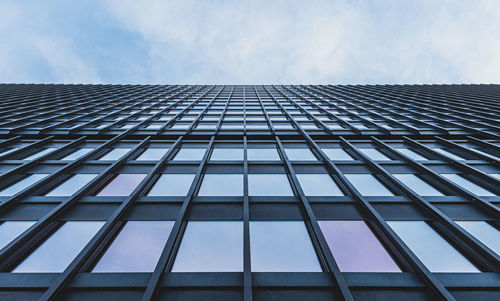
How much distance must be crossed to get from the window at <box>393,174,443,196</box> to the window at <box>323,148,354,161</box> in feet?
8.03

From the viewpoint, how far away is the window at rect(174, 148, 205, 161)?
1133 cm

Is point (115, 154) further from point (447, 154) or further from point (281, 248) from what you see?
point (447, 154)

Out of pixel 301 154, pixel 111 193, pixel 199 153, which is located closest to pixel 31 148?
pixel 111 193

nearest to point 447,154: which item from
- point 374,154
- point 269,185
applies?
point 374,154

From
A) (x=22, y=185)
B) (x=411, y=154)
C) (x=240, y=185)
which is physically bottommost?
(x=240, y=185)

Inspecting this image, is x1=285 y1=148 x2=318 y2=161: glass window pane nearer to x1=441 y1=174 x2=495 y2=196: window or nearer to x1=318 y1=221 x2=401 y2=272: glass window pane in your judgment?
x1=318 y1=221 x2=401 y2=272: glass window pane

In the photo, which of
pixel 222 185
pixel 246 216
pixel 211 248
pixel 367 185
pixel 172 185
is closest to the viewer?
pixel 211 248

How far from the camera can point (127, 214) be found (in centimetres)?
698

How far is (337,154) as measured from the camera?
12.0 m

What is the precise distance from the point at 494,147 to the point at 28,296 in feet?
65.1

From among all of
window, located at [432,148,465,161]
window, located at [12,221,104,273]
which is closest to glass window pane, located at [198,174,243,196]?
window, located at [12,221,104,273]

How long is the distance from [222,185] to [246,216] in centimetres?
240

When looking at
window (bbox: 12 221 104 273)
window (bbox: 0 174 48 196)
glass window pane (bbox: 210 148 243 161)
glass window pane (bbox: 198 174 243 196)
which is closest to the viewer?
window (bbox: 12 221 104 273)

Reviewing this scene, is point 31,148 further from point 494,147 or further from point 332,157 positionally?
point 494,147
